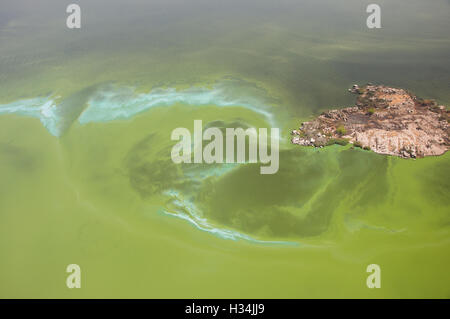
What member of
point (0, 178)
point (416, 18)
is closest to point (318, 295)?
point (0, 178)

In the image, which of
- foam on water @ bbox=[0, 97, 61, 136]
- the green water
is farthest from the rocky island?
foam on water @ bbox=[0, 97, 61, 136]

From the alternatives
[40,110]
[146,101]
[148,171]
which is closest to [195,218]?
[148,171]

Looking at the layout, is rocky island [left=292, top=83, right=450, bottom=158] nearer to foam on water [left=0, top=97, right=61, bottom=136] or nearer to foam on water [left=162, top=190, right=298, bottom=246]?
foam on water [left=162, top=190, right=298, bottom=246]

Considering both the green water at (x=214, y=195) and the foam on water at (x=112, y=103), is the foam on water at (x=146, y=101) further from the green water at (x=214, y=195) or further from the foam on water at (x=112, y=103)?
the green water at (x=214, y=195)

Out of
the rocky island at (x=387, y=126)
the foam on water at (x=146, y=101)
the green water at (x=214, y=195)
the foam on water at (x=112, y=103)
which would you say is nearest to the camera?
the green water at (x=214, y=195)

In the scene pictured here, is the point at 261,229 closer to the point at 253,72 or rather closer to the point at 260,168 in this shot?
the point at 260,168

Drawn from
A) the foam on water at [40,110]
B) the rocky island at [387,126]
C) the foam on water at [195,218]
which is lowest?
the foam on water at [195,218]

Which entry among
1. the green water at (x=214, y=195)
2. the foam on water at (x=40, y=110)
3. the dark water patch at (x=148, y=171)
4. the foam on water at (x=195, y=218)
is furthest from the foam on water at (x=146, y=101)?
the foam on water at (x=195, y=218)
